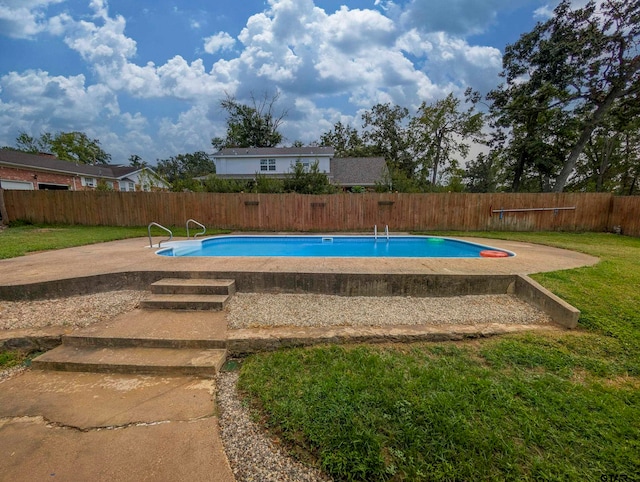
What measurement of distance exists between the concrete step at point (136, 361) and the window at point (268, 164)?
2161 cm

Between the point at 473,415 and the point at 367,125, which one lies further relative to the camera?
the point at 367,125

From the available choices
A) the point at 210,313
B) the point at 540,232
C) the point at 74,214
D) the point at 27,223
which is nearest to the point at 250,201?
the point at 74,214

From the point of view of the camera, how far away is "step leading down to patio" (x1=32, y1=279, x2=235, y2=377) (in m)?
2.76

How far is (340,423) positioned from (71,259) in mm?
6769

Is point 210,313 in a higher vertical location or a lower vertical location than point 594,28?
lower

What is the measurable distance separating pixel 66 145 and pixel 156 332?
43653 mm

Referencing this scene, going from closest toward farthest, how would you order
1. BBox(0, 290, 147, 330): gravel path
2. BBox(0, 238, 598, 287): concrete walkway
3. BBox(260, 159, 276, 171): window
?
BBox(0, 290, 147, 330): gravel path → BBox(0, 238, 598, 287): concrete walkway → BBox(260, 159, 276, 171): window

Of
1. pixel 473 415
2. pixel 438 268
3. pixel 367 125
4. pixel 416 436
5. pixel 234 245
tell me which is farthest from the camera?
pixel 367 125

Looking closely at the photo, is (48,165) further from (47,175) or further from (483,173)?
(483,173)

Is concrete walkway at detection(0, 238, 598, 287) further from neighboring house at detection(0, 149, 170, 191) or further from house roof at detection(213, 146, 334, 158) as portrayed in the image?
house roof at detection(213, 146, 334, 158)

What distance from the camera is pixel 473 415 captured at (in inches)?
78.7

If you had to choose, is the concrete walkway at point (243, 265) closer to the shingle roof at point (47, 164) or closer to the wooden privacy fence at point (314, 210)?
the wooden privacy fence at point (314, 210)

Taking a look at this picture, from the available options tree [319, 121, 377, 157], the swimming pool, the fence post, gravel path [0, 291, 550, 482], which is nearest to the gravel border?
gravel path [0, 291, 550, 482]

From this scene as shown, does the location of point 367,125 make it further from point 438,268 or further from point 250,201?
point 438,268
